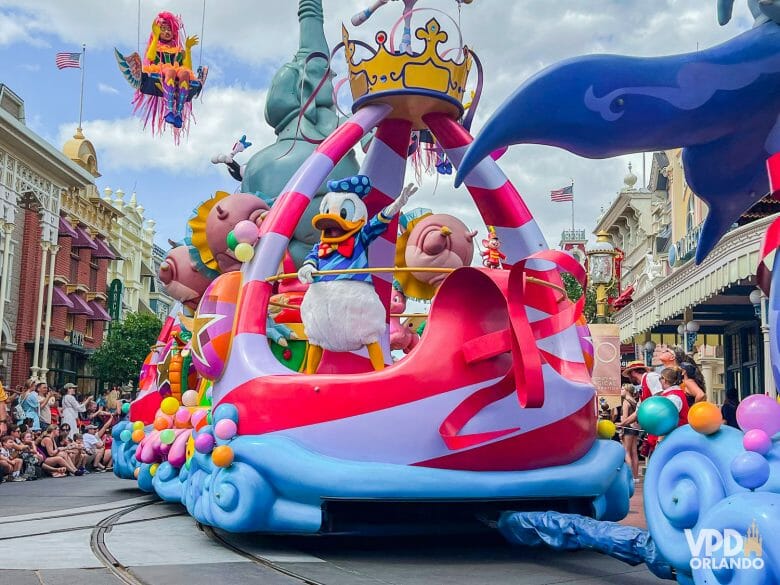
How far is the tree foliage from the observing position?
32.2 meters

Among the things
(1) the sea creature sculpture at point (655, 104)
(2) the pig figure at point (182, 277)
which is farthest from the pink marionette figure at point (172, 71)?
(1) the sea creature sculpture at point (655, 104)

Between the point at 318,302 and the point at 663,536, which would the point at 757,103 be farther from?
the point at 318,302

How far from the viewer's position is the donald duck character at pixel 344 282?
6266mm

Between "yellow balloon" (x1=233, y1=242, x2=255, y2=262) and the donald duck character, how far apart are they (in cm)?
43

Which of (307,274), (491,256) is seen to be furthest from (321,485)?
(491,256)

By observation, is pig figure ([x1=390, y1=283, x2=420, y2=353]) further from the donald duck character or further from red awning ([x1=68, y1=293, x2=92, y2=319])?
red awning ([x1=68, y1=293, x2=92, y2=319])

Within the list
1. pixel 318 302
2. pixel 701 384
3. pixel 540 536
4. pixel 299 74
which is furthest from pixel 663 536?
pixel 299 74

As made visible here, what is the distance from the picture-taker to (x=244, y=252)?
647 cm

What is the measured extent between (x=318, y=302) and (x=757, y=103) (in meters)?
3.70

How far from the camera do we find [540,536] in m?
5.23

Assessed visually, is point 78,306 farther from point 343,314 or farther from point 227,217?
point 343,314

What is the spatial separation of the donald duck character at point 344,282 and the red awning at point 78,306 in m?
27.4

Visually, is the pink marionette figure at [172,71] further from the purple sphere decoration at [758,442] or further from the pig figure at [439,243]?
the purple sphere decoration at [758,442]

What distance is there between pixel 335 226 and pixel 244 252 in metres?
0.71
